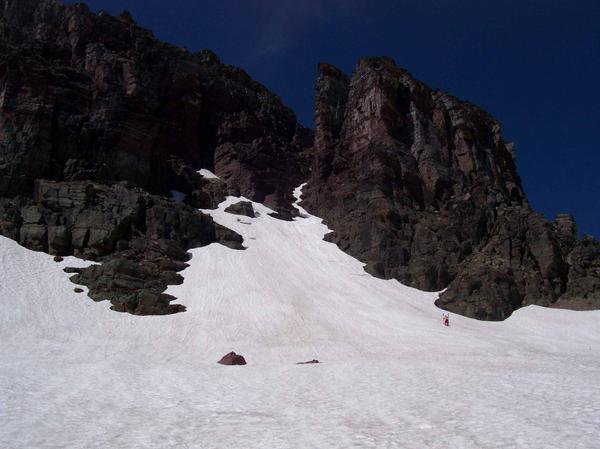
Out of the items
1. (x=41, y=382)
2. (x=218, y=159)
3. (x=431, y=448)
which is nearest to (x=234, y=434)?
(x=431, y=448)

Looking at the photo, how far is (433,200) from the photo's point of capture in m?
62.0

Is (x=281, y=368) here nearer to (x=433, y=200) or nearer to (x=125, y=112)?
(x=125, y=112)

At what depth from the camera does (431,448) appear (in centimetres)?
910

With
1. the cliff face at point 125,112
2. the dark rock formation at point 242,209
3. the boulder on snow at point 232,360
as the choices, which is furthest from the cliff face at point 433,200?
the boulder on snow at point 232,360

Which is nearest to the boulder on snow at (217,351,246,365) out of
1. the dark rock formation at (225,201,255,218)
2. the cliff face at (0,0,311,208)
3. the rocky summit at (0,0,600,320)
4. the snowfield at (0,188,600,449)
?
the snowfield at (0,188,600,449)

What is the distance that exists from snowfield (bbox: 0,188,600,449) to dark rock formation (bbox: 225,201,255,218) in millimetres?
13425

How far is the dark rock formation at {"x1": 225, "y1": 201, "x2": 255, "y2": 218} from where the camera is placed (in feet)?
201

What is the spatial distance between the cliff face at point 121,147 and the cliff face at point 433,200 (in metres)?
10.5

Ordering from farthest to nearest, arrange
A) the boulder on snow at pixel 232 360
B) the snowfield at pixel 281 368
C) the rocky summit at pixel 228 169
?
the rocky summit at pixel 228 169 < the boulder on snow at pixel 232 360 < the snowfield at pixel 281 368

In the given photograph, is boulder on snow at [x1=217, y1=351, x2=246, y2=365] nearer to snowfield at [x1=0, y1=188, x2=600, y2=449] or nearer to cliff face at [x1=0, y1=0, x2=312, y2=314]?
snowfield at [x1=0, y1=188, x2=600, y2=449]

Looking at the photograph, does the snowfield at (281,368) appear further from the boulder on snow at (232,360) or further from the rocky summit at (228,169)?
the rocky summit at (228,169)

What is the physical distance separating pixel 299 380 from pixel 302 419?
557 cm

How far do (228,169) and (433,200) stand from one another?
3102 cm

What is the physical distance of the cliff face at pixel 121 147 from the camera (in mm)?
41375
